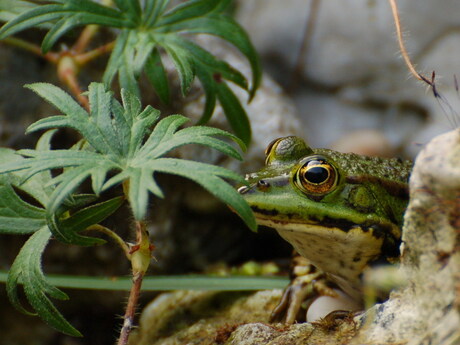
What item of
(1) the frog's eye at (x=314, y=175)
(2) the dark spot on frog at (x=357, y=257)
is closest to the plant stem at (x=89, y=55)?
(1) the frog's eye at (x=314, y=175)

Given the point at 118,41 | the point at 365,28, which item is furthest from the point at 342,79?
the point at 118,41

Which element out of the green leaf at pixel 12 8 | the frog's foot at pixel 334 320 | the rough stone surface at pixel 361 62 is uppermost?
the rough stone surface at pixel 361 62

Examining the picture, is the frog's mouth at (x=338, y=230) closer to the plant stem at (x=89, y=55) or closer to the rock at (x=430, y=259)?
the rock at (x=430, y=259)

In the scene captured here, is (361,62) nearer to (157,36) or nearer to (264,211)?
(157,36)

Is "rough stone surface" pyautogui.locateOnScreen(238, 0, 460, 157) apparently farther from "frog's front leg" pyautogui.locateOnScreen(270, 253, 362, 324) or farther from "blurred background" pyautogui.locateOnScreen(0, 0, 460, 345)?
"frog's front leg" pyautogui.locateOnScreen(270, 253, 362, 324)

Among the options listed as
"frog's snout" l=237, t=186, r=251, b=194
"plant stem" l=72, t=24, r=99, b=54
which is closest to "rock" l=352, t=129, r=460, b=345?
"frog's snout" l=237, t=186, r=251, b=194

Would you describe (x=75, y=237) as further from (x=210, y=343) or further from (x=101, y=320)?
(x=101, y=320)
